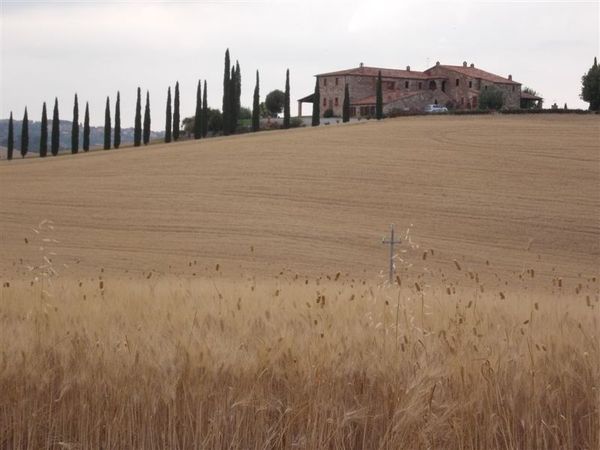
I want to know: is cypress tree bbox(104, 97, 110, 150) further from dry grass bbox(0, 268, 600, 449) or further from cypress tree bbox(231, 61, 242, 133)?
dry grass bbox(0, 268, 600, 449)

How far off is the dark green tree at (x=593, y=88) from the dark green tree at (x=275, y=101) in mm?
42435

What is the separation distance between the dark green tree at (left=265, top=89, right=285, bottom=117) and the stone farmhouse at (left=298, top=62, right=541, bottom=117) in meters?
5.31

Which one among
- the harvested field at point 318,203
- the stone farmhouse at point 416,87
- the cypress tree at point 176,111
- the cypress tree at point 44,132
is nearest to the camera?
the harvested field at point 318,203

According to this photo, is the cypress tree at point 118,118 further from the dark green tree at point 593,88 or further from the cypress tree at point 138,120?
the dark green tree at point 593,88

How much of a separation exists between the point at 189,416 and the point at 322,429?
2.26 ft

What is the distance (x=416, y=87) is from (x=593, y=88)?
1227 inches

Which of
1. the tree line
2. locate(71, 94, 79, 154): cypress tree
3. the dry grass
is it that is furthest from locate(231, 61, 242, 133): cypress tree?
the dry grass

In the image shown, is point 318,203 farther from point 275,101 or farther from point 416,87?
point 275,101

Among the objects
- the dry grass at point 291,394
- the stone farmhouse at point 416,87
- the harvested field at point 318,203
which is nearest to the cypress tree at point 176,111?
the harvested field at point 318,203

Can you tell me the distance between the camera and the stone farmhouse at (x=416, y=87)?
109 metres

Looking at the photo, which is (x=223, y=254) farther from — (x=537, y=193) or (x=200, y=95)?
(x=200, y=95)

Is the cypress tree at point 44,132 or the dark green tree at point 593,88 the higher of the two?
the dark green tree at point 593,88

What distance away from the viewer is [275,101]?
399 ft

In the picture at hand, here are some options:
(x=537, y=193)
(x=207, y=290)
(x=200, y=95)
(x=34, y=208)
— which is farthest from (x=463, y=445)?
(x=200, y=95)
